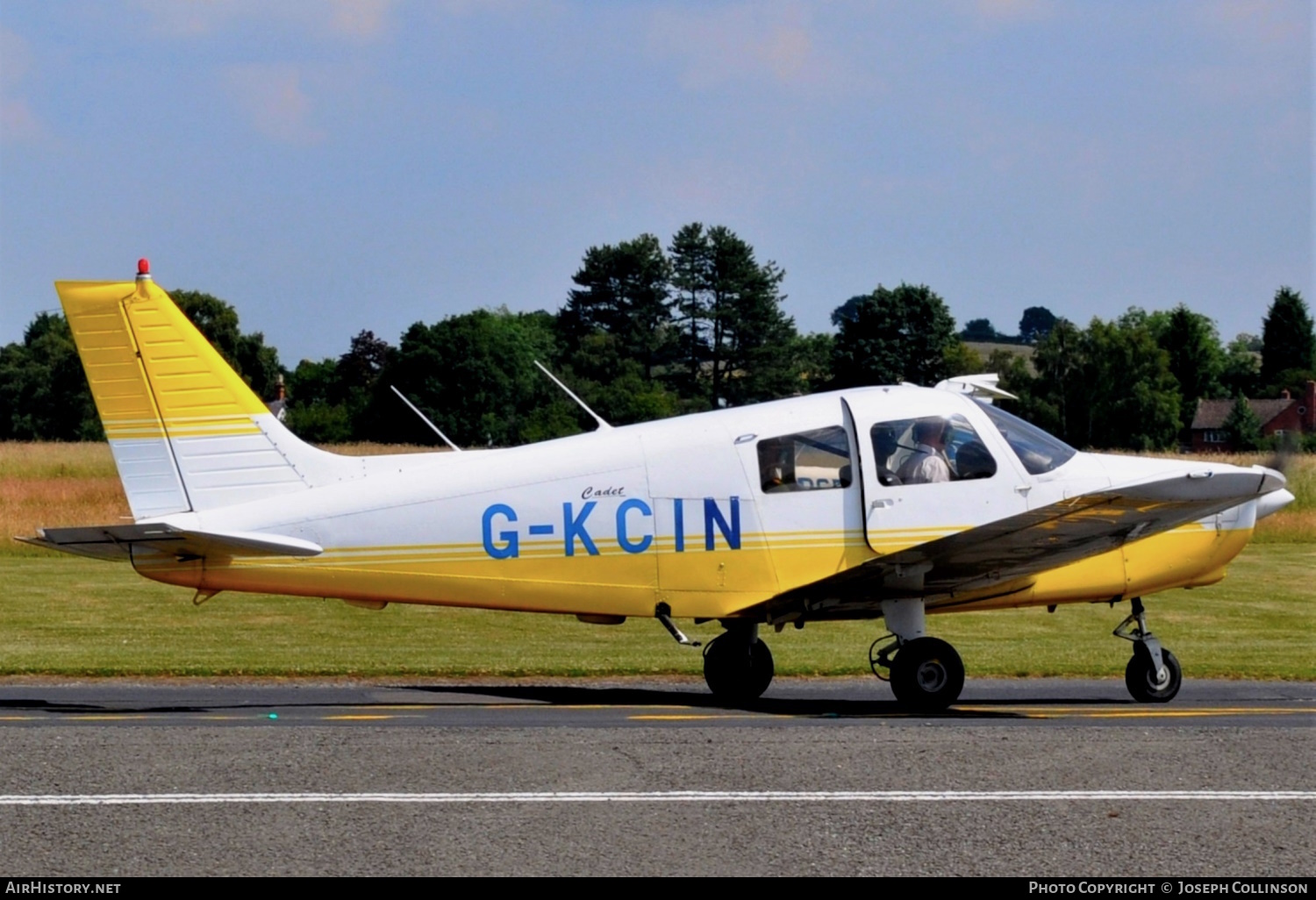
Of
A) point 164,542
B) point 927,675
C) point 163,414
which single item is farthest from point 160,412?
point 927,675

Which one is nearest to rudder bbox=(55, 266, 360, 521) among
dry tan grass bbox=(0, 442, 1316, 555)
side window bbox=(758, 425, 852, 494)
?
side window bbox=(758, 425, 852, 494)

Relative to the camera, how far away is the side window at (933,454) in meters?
12.2

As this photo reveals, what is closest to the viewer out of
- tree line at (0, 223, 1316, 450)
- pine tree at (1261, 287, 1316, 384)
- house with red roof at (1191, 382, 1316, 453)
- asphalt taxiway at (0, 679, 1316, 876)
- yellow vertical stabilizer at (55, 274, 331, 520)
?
asphalt taxiway at (0, 679, 1316, 876)

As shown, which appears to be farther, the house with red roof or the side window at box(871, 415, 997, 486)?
the house with red roof

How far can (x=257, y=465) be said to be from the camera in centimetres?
1220

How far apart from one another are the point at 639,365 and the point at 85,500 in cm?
3946

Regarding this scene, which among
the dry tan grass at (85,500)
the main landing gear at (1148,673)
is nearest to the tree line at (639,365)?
the dry tan grass at (85,500)

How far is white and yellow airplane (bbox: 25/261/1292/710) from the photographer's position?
1199cm

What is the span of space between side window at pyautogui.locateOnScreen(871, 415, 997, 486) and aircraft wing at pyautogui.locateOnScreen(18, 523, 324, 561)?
171 inches

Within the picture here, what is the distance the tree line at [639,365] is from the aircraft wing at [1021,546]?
31391 mm

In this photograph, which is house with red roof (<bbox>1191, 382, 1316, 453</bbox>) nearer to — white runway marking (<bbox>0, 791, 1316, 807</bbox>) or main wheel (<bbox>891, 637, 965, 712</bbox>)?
main wheel (<bbox>891, 637, 965, 712</bbox>)

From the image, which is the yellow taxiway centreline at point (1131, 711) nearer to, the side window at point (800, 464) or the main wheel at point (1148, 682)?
the main wheel at point (1148, 682)

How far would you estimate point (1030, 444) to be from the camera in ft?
40.7
